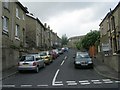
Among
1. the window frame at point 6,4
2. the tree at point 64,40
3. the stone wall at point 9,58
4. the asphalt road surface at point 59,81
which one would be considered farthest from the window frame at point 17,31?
the tree at point 64,40

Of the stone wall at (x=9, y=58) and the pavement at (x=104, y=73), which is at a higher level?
the stone wall at (x=9, y=58)

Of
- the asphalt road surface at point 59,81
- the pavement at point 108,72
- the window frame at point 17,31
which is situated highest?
the window frame at point 17,31

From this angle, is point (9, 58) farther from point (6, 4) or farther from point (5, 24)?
point (6, 4)

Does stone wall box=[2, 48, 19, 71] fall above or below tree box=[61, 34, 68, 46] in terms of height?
below

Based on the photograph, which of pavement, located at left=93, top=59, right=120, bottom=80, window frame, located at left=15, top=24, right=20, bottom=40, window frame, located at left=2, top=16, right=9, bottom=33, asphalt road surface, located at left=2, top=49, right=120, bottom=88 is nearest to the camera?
asphalt road surface, located at left=2, top=49, right=120, bottom=88

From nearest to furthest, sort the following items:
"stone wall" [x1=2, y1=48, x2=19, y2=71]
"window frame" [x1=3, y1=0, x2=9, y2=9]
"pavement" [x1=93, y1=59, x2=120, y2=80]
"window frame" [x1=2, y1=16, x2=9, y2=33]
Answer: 1. "pavement" [x1=93, y1=59, x2=120, y2=80]
2. "stone wall" [x1=2, y1=48, x2=19, y2=71]
3. "window frame" [x1=2, y1=16, x2=9, y2=33]
4. "window frame" [x1=3, y1=0, x2=9, y2=9]

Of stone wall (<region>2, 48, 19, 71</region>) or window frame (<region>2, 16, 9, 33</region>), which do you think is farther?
window frame (<region>2, 16, 9, 33</region>)

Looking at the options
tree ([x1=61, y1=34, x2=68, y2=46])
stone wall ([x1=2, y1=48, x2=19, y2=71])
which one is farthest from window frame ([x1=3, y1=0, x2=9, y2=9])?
tree ([x1=61, y1=34, x2=68, y2=46])

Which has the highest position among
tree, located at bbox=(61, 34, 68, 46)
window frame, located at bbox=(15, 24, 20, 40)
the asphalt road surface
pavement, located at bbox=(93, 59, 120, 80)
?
tree, located at bbox=(61, 34, 68, 46)

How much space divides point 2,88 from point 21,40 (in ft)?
68.0

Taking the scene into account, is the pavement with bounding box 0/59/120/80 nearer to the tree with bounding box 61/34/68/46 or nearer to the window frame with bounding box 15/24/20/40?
the window frame with bounding box 15/24/20/40

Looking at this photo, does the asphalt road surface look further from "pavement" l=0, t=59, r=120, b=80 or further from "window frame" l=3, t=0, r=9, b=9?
"window frame" l=3, t=0, r=9, b=9

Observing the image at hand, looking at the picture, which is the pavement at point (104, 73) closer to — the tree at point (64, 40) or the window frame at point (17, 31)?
the window frame at point (17, 31)

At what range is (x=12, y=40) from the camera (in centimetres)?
2725
